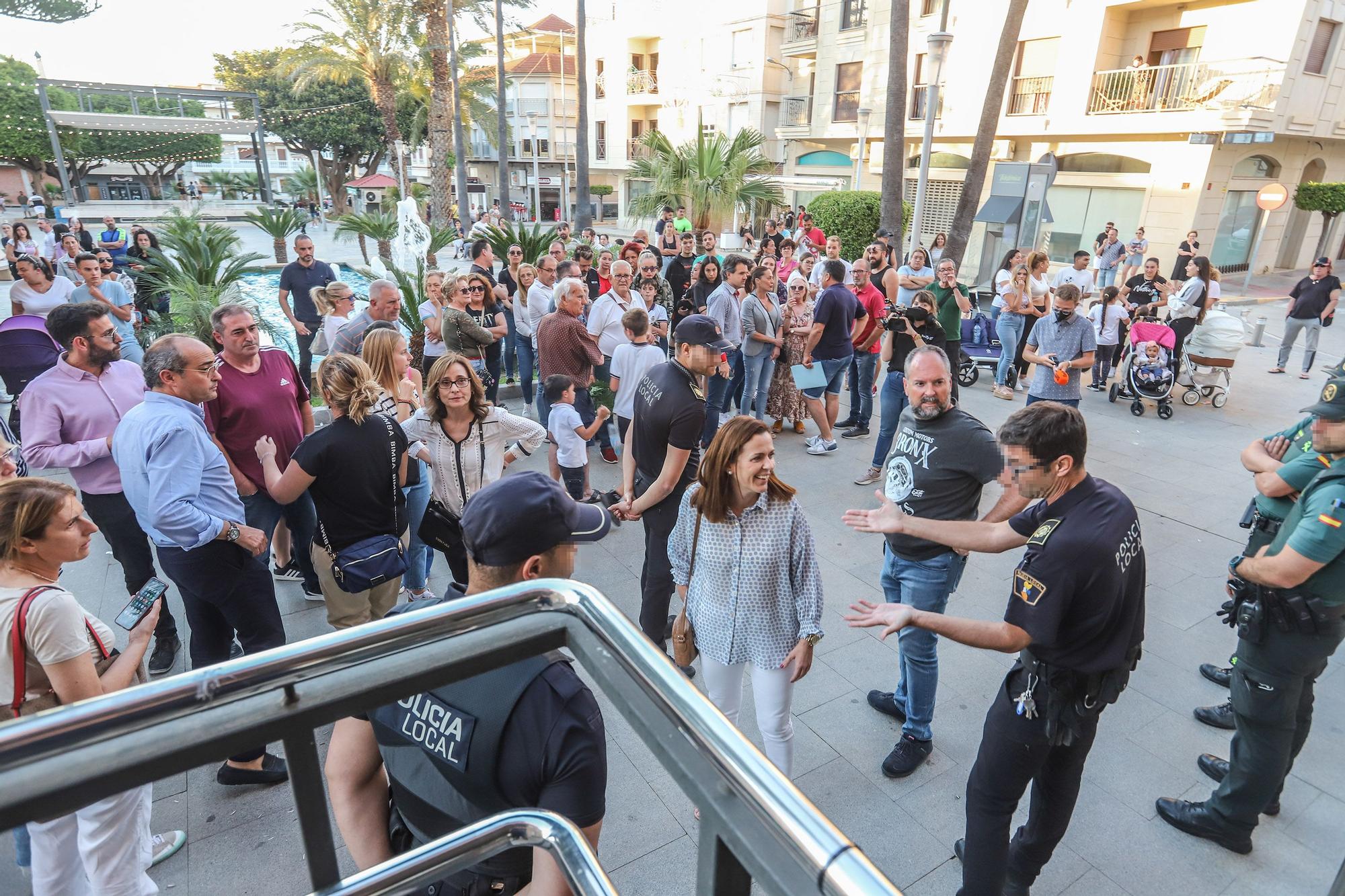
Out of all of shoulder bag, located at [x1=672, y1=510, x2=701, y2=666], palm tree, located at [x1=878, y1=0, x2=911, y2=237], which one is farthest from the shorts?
palm tree, located at [x1=878, y1=0, x2=911, y2=237]

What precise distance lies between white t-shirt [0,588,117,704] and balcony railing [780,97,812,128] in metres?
32.0

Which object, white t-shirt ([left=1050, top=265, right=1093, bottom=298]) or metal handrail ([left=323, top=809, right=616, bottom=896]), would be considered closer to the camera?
metal handrail ([left=323, top=809, right=616, bottom=896])

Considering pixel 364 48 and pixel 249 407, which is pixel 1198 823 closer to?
pixel 249 407

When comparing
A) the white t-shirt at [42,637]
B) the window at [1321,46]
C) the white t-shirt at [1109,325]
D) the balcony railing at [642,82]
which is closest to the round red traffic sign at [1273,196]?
the window at [1321,46]

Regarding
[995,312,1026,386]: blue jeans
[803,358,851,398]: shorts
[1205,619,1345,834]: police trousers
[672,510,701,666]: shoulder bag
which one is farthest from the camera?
[995,312,1026,386]: blue jeans

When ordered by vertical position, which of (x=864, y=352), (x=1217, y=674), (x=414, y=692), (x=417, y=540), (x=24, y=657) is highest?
(x=414, y=692)

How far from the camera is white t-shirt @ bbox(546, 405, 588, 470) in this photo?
5.57m

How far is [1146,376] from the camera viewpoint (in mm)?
9172

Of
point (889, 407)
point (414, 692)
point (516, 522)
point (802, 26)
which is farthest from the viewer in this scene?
point (802, 26)

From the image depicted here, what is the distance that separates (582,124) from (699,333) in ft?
71.0

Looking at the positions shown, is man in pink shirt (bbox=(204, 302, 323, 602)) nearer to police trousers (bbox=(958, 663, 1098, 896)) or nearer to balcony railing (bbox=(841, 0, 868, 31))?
police trousers (bbox=(958, 663, 1098, 896))

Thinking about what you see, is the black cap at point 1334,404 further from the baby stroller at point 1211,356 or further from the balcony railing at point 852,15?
the balcony railing at point 852,15

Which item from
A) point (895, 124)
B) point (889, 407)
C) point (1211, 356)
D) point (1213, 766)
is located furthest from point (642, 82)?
point (1213, 766)

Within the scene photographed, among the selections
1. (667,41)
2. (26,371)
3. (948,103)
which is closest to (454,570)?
(26,371)
